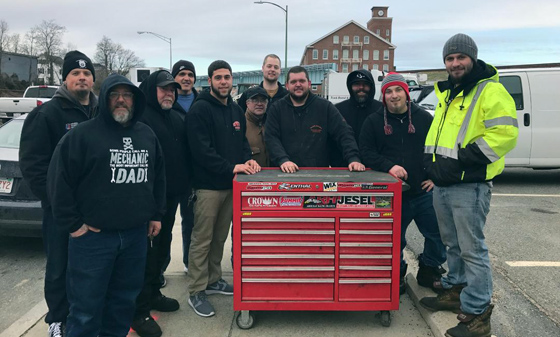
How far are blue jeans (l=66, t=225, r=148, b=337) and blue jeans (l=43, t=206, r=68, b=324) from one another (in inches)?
12.7

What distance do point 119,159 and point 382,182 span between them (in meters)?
1.82

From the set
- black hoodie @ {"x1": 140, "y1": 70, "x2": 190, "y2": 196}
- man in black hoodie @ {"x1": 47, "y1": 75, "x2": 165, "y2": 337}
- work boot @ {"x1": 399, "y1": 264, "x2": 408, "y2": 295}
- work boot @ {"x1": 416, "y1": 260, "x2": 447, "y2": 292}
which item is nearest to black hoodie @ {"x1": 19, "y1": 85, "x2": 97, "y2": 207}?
man in black hoodie @ {"x1": 47, "y1": 75, "x2": 165, "y2": 337}

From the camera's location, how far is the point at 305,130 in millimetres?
3879

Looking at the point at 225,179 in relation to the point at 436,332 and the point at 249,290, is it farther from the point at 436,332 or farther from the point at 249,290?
the point at 436,332

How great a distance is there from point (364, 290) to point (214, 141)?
5.74 feet

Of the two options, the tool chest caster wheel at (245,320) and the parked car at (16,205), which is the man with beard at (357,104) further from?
the parked car at (16,205)

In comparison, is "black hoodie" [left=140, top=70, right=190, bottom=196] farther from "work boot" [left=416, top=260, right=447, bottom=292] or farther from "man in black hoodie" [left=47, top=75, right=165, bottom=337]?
"work boot" [left=416, top=260, right=447, bottom=292]

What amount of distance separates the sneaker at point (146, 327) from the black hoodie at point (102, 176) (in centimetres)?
95

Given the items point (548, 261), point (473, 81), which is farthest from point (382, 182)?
point (548, 261)

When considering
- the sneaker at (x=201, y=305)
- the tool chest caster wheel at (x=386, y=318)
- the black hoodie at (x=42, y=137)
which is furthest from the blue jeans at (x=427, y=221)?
the black hoodie at (x=42, y=137)

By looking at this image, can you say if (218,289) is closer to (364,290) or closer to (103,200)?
(364,290)

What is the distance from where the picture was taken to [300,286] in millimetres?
3336

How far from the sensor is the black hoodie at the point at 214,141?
11.9ft

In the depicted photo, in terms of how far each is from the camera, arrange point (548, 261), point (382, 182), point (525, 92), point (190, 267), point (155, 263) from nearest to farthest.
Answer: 1. point (382, 182)
2. point (155, 263)
3. point (190, 267)
4. point (548, 261)
5. point (525, 92)
